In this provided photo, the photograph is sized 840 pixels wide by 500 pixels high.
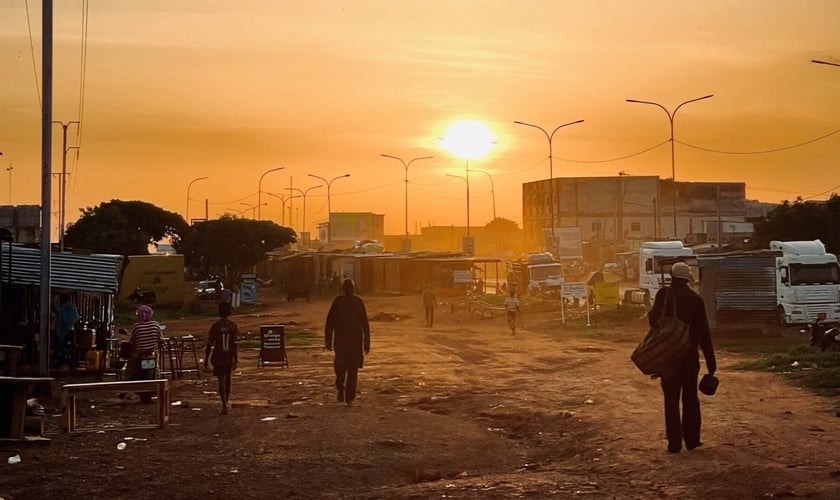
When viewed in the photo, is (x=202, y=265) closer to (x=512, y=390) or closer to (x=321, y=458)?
(x=512, y=390)

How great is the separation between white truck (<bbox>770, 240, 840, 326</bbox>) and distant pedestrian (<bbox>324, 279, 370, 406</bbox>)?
21710mm

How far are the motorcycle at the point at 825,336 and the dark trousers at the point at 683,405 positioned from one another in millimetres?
13702

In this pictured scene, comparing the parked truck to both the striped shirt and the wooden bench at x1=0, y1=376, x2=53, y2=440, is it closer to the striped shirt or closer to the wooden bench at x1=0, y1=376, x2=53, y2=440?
the striped shirt

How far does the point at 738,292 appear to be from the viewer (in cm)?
3553

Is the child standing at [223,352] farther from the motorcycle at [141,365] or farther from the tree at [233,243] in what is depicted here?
the tree at [233,243]

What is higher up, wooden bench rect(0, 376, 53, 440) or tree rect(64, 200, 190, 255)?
tree rect(64, 200, 190, 255)

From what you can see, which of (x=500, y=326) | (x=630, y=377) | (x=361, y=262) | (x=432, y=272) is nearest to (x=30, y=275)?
(x=630, y=377)

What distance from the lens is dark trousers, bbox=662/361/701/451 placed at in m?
11.0

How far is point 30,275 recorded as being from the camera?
2297 centimetres

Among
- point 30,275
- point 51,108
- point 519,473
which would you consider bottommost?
point 519,473

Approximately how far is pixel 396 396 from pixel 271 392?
8.19 ft

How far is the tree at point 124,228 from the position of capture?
83.2m

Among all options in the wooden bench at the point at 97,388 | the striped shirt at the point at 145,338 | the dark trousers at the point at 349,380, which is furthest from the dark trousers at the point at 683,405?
the striped shirt at the point at 145,338

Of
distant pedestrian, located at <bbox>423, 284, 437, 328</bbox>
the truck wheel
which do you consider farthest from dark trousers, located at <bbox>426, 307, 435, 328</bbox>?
the truck wheel
